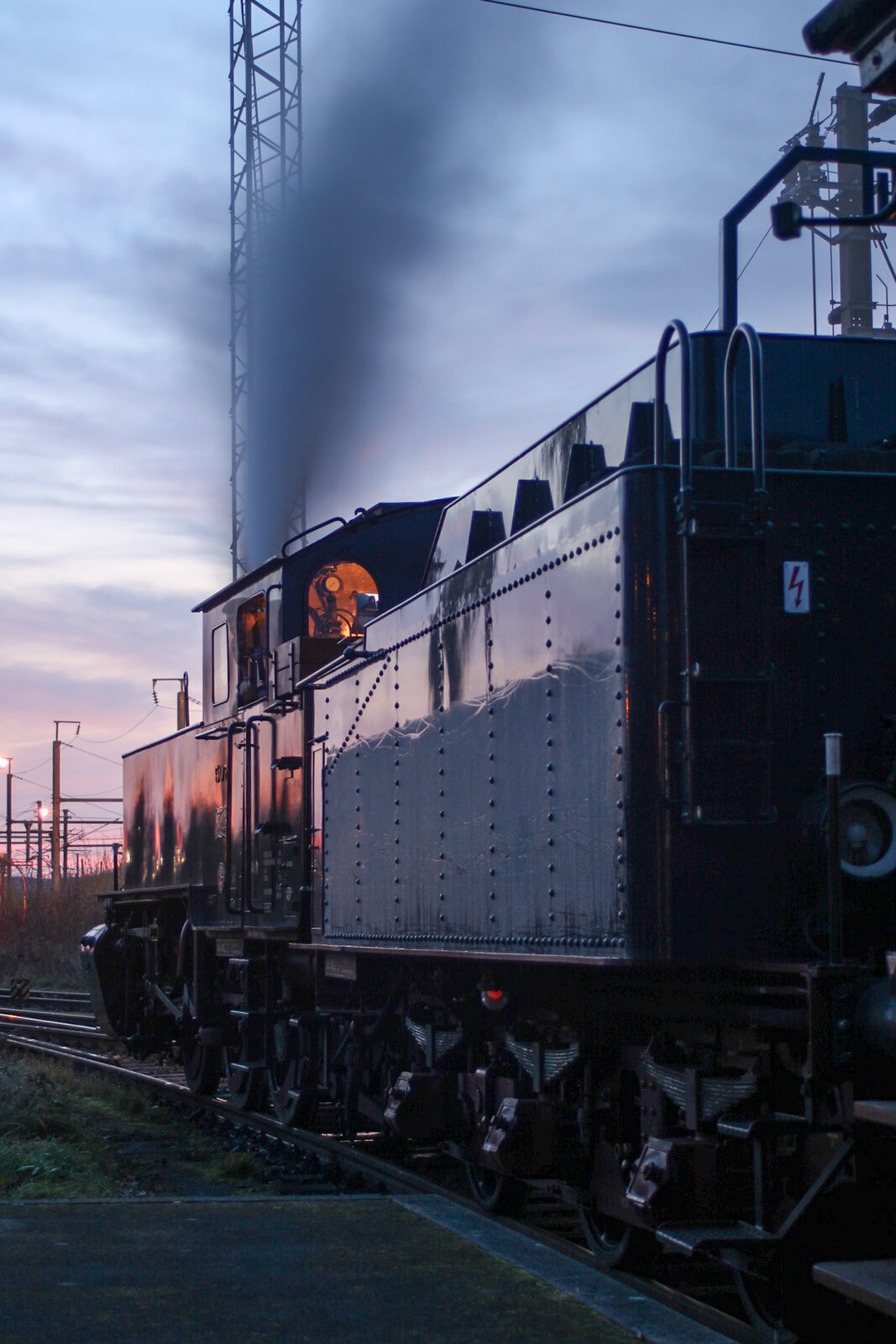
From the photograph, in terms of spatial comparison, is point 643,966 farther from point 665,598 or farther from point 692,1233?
point 665,598

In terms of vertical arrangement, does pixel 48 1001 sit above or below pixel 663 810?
below

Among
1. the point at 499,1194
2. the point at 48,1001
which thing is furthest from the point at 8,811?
the point at 499,1194

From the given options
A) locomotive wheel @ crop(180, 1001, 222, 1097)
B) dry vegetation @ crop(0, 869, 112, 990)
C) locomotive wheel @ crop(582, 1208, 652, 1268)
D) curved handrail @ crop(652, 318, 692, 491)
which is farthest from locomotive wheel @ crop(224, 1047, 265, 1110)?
dry vegetation @ crop(0, 869, 112, 990)

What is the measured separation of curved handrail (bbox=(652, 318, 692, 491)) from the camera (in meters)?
4.85

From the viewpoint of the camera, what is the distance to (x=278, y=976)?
1121 cm

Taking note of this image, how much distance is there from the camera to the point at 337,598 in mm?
10555

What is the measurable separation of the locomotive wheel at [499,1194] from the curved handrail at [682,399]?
12.2 feet

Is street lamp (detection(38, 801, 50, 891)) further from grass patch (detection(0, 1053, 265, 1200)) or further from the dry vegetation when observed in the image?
grass patch (detection(0, 1053, 265, 1200))

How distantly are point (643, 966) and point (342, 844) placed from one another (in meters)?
3.98

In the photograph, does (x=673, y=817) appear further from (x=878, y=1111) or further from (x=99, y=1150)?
(x=99, y=1150)

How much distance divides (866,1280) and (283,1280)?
7.40 ft

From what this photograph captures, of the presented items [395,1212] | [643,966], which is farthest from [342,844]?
[643,966]

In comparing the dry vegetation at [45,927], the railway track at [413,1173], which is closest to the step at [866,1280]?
the railway track at [413,1173]

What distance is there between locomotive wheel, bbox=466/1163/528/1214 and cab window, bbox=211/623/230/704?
5.36 metres
